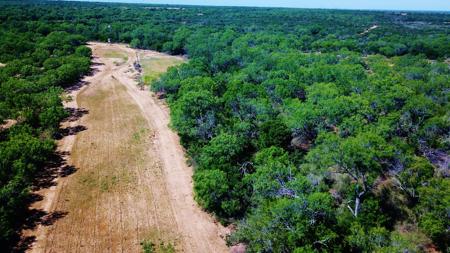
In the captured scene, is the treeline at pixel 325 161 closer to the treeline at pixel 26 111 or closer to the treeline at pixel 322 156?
the treeline at pixel 322 156

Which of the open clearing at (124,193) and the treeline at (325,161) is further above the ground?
the treeline at (325,161)

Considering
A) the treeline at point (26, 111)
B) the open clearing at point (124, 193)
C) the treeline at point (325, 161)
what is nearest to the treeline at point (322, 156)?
the treeline at point (325, 161)

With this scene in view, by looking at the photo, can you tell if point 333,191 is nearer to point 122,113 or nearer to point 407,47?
point 122,113

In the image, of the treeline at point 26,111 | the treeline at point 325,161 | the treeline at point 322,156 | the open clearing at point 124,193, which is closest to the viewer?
the treeline at point 325,161

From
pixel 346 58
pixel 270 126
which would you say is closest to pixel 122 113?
pixel 270 126

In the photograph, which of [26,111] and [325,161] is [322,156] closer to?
[325,161]

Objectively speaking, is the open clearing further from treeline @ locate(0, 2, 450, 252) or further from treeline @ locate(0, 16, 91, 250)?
treeline @ locate(0, 2, 450, 252)

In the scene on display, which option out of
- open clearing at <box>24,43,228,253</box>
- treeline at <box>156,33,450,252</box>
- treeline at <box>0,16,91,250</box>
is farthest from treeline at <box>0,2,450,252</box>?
treeline at <box>0,16,91,250</box>
